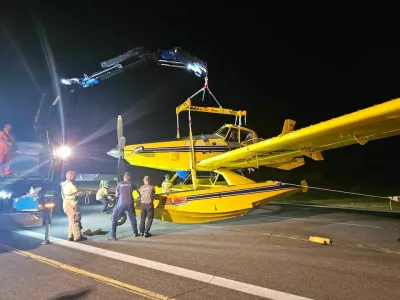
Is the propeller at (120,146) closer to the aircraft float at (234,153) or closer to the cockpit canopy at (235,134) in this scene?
the aircraft float at (234,153)

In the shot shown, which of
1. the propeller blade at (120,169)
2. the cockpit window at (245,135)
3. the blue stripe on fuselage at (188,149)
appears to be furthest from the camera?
the cockpit window at (245,135)

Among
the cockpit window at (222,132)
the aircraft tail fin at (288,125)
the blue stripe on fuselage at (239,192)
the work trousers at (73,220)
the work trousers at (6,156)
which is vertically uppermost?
the cockpit window at (222,132)

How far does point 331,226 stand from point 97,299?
311 inches

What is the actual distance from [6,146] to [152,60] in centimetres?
620

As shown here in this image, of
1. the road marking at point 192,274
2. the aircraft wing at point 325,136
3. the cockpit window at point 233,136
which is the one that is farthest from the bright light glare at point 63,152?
the cockpit window at point 233,136

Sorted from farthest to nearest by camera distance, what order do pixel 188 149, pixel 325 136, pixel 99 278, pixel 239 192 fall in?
pixel 188 149
pixel 239 192
pixel 325 136
pixel 99 278

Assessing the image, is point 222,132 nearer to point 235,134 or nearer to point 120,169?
point 235,134

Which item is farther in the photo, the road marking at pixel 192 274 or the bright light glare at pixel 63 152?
the bright light glare at pixel 63 152

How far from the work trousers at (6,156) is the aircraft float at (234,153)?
3.26 m

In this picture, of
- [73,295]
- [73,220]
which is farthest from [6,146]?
[73,295]

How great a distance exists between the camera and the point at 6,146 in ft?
31.5

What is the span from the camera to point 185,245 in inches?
306

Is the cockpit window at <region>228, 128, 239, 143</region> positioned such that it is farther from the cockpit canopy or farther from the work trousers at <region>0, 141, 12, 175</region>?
the work trousers at <region>0, 141, 12, 175</region>

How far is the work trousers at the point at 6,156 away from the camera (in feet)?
31.4
